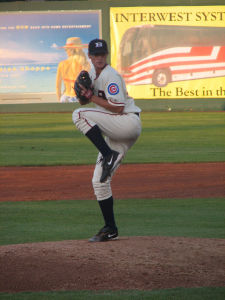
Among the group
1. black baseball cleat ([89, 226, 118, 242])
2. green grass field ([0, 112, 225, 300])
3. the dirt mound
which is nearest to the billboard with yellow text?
green grass field ([0, 112, 225, 300])

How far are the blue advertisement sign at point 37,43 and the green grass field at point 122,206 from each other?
6364mm

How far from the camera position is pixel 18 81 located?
101 ft

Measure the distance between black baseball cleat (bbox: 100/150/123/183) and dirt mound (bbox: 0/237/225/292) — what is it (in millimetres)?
595

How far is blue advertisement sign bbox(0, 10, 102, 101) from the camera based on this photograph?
30.8 metres

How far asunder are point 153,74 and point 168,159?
656 inches

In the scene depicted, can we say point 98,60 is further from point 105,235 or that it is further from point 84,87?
point 105,235

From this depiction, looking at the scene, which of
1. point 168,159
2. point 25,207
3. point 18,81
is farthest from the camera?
point 18,81

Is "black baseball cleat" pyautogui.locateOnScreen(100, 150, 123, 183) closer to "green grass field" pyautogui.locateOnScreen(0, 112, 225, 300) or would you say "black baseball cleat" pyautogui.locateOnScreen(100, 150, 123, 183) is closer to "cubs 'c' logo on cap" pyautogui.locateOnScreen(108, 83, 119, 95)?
"cubs 'c' logo on cap" pyautogui.locateOnScreen(108, 83, 119, 95)

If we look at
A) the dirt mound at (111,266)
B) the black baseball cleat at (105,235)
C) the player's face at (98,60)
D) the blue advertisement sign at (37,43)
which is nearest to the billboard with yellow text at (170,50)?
the blue advertisement sign at (37,43)

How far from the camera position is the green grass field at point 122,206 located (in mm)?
7145

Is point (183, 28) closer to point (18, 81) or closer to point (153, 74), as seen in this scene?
point (153, 74)

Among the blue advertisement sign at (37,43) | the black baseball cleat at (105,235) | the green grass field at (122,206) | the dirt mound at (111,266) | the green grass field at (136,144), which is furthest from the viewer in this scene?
the blue advertisement sign at (37,43)

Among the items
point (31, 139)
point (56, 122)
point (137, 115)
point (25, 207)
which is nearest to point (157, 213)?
point (25, 207)

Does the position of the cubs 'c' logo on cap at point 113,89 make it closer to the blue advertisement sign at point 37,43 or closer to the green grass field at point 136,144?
the green grass field at point 136,144
